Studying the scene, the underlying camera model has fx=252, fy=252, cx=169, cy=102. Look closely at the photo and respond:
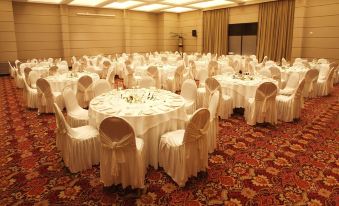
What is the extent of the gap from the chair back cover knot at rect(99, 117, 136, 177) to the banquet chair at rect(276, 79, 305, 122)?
3.68 meters

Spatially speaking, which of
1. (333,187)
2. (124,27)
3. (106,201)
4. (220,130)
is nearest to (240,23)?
(124,27)

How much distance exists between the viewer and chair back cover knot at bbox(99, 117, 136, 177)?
7.96ft

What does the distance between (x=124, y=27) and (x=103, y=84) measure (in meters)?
12.4

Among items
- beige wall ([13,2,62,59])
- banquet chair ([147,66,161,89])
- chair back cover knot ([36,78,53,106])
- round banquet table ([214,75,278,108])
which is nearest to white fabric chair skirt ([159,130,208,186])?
round banquet table ([214,75,278,108])

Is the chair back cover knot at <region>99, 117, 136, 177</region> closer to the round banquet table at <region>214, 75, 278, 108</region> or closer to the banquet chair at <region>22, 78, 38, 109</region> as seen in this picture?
the round banquet table at <region>214, 75, 278, 108</region>

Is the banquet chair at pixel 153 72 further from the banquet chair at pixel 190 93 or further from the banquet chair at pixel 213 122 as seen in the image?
the banquet chair at pixel 213 122

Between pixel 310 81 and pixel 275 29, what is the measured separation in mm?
6553

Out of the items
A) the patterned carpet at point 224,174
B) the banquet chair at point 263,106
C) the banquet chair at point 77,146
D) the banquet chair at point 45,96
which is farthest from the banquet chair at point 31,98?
the banquet chair at point 263,106

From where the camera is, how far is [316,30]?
10.8m

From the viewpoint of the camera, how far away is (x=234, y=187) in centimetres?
288

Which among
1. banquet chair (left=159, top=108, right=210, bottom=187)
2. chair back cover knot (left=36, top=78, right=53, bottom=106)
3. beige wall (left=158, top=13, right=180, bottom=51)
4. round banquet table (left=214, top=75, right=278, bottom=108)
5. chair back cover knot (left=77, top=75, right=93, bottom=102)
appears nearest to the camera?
banquet chair (left=159, top=108, right=210, bottom=187)

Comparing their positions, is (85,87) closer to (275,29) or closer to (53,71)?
(53,71)

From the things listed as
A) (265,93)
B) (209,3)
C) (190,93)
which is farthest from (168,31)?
(265,93)

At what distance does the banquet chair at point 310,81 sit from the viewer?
6634 mm
